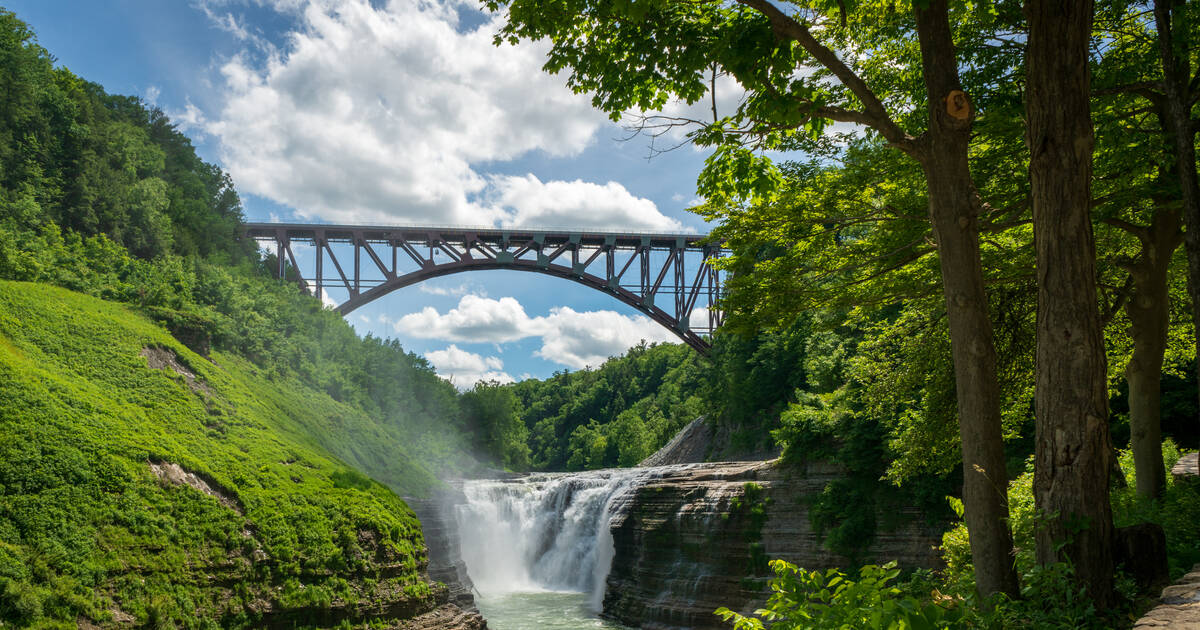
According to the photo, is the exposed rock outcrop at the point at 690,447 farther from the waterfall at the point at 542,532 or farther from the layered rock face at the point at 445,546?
the layered rock face at the point at 445,546

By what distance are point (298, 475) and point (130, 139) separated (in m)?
21.4

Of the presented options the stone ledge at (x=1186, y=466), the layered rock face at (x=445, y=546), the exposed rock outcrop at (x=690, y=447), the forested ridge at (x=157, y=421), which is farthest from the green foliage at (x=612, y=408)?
the stone ledge at (x=1186, y=466)

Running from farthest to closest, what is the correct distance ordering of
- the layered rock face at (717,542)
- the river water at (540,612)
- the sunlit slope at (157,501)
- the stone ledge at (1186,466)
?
the river water at (540,612) → the layered rock face at (717,542) → the sunlit slope at (157,501) → the stone ledge at (1186,466)

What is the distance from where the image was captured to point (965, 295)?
5.07m

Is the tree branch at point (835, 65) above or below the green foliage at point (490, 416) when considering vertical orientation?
above

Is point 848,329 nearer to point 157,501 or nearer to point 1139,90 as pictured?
point 1139,90

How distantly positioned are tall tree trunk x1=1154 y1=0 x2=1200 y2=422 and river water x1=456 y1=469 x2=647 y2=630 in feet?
59.1

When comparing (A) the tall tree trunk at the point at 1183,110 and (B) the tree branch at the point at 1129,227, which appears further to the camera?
(B) the tree branch at the point at 1129,227

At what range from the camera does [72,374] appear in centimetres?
1686

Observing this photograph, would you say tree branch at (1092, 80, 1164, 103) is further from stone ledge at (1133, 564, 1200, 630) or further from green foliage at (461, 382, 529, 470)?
green foliage at (461, 382, 529, 470)

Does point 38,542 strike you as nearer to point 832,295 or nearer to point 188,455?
point 188,455

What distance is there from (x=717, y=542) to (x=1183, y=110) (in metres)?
14.8

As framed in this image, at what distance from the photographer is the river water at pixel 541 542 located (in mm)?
23922

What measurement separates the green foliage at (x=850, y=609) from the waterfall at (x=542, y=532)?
19.9 metres
